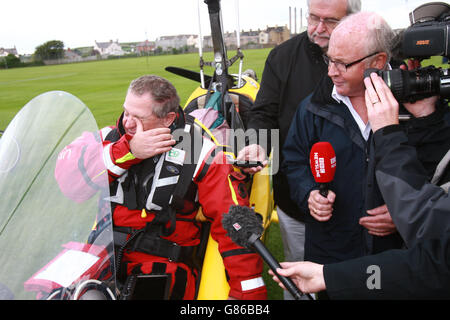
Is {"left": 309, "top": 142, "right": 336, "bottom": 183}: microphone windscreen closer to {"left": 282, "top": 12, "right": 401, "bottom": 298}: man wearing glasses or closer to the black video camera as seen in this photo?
{"left": 282, "top": 12, "right": 401, "bottom": 298}: man wearing glasses

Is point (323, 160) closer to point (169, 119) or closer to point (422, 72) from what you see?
point (422, 72)

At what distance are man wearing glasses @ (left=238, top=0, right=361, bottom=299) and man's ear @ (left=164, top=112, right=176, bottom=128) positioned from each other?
43 centimetres

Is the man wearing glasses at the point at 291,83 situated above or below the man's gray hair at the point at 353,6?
below

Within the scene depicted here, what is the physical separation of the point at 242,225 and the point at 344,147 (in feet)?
2.17

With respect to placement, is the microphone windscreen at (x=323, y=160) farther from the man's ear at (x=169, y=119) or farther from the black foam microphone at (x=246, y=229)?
the man's ear at (x=169, y=119)

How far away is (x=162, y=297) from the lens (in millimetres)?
1433

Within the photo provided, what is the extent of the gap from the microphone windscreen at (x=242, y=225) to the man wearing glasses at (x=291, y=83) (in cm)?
69

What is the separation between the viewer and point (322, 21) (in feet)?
6.00

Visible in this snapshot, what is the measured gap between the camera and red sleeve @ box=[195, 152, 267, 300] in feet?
5.32

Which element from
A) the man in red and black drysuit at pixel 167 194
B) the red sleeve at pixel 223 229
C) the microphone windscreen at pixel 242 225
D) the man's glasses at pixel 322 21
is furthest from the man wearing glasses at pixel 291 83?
the microphone windscreen at pixel 242 225

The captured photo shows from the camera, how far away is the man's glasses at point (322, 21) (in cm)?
182

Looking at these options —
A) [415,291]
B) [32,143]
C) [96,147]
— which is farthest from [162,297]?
[415,291]

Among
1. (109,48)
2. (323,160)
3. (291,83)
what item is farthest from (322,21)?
(109,48)

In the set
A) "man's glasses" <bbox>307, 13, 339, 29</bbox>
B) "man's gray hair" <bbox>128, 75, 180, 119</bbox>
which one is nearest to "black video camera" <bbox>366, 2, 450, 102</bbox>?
"man's glasses" <bbox>307, 13, 339, 29</bbox>
